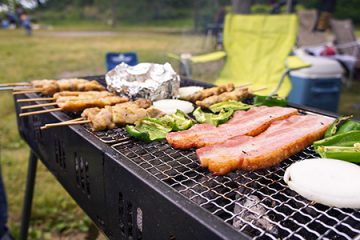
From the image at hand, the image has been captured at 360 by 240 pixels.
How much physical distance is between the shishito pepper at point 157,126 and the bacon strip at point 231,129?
0.07 metres

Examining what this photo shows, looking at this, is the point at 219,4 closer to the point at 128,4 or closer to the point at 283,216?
the point at 128,4

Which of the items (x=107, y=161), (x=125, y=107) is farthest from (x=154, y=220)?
(x=125, y=107)

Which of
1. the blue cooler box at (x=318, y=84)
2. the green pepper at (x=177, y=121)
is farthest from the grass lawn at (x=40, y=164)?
the green pepper at (x=177, y=121)

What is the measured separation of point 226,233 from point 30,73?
33.8ft

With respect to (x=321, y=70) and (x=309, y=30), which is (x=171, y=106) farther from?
(x=309, y=30)

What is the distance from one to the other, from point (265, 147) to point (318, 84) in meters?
3.67

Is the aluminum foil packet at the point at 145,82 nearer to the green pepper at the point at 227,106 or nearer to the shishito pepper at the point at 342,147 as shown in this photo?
the green pepper at the point at 227,106

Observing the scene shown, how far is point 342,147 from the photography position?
1380mm

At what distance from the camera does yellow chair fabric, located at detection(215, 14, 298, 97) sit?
446cm

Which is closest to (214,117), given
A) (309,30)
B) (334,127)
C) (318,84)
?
(334,127)

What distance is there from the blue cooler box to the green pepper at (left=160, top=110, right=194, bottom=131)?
3.26 m

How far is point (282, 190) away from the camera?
3.96ft

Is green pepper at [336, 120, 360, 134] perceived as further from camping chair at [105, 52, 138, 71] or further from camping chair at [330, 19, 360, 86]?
camping chair at [330, 19, 360, 86]

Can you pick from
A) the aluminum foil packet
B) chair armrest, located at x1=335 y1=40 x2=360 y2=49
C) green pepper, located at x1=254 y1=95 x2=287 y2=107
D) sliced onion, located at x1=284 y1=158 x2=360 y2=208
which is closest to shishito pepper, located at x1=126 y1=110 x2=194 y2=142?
the aluminum foil packet
